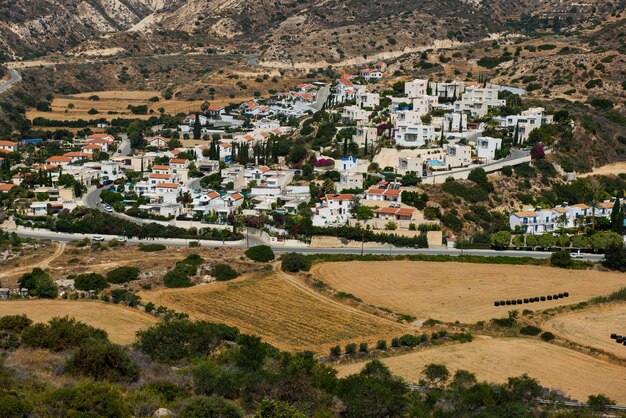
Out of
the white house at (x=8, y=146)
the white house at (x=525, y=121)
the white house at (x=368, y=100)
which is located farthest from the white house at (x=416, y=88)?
the white house at (x=8, y=146)

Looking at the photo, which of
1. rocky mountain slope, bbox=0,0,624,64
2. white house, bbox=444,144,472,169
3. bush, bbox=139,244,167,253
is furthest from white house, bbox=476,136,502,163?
rocky mountain slope, bbox=0,0,624,64

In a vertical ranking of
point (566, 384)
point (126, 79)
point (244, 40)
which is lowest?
point (566, 384)

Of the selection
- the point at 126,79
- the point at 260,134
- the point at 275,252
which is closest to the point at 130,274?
the point at 275,252

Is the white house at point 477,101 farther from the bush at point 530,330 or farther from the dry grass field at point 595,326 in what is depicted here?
the bush at point 530,330

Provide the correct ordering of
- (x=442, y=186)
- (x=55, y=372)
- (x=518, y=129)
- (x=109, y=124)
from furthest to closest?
(x=109, y=124)
(x=518, y=129)
(x=442, y=186)
(x=55, y=372)

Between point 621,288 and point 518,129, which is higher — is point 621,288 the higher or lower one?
the lower one

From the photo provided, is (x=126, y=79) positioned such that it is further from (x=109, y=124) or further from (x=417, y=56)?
(x=417, y=56)

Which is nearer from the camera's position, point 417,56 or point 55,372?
point 55,372
